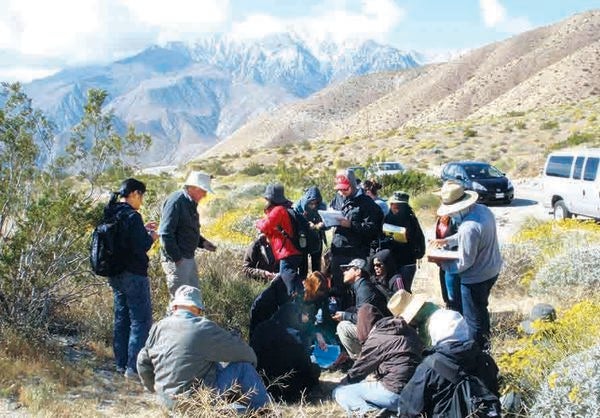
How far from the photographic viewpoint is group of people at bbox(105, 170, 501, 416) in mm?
4496

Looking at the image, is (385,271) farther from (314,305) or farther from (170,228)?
(170,228)

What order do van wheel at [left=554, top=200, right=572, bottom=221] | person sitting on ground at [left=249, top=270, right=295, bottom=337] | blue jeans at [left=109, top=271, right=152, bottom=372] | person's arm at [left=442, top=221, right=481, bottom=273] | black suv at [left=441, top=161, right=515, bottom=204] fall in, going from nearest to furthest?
person's arm at [left=442, top=221, right=481, bottom=273] → blue jeans at [left=109, top=271, right=152, bottom=372] → person sitting on ground at [left=249, top=270, right=295, bottom=337] → van wheel at [left=554, top=200, right=572, bottom=221] → black suv at [left=441, top=161, right=515, bottom=204]

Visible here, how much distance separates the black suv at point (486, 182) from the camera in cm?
1822

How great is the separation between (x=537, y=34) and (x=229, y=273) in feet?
360

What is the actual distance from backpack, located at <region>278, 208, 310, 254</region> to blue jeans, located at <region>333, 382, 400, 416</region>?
1.95 m

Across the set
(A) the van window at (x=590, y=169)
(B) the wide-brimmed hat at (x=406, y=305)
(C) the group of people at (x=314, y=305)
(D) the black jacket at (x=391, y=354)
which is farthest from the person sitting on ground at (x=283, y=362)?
(A) the van window at (x=590, y=169)

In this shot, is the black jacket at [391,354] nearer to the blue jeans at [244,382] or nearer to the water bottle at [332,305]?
the blue jeans at [244,382]

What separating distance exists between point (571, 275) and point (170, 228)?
492 cm

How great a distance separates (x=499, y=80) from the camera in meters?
88.4

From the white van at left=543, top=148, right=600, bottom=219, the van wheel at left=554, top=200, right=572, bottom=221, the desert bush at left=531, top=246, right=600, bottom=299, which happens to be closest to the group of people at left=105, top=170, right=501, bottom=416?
the desert bush at left=531, top=246, right=600, bottom=299

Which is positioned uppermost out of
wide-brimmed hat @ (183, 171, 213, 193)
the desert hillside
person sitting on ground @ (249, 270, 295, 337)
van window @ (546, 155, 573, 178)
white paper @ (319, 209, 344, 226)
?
the desert hillside

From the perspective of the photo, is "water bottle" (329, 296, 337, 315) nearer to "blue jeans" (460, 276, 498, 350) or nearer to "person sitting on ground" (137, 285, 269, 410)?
"blue jeans" (460, 276, 498, 350)

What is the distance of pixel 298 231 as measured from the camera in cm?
670

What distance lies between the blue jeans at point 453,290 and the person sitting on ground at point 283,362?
163 centimetres
